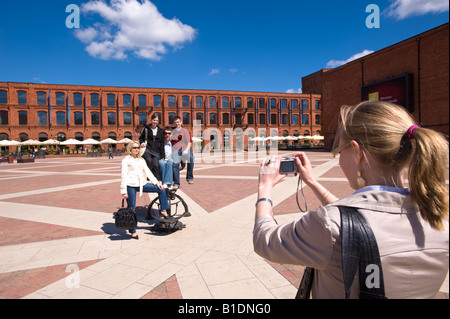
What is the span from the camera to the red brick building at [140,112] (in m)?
40.7

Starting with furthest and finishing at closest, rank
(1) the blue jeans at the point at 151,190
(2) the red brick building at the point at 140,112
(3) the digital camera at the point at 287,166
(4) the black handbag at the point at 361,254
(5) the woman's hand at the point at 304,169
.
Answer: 1. (2) the red brick building at the point at 140,112
2. (1) the blue jeans at the point at 151,190
3. (5) the woman's hand at the point at 304,169
4. (3) the digital camera at the point at 287,166
5. (4) the black handbag at the point at 361,254

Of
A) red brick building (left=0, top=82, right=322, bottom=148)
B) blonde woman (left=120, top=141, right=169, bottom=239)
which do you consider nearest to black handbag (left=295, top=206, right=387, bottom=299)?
blonde woman (left=120, top=141, right=169, bottom=239)

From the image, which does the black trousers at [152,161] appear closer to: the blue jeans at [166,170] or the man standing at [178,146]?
the blue jeans at [166,170]

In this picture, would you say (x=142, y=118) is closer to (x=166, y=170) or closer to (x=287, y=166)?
(x=166, y=170)

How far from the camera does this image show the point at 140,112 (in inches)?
1838

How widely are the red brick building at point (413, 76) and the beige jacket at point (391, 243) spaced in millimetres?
17498

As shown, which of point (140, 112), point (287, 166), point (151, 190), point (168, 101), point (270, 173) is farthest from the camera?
point (168, 101)

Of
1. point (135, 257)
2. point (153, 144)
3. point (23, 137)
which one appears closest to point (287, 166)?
point (135, 257)

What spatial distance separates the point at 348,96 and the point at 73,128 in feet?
138

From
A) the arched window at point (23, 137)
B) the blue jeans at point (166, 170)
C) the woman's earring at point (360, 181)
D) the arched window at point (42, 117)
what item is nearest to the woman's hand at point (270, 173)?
the woman's earring at point (360, 181)

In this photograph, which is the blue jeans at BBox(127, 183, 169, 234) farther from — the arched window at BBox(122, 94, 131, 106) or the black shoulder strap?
the arched window at BBox(122, 94, 131, 106)

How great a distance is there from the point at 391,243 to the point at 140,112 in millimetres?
49357

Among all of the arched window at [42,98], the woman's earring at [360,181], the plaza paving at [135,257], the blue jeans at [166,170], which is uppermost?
the arched window at [42,98]
